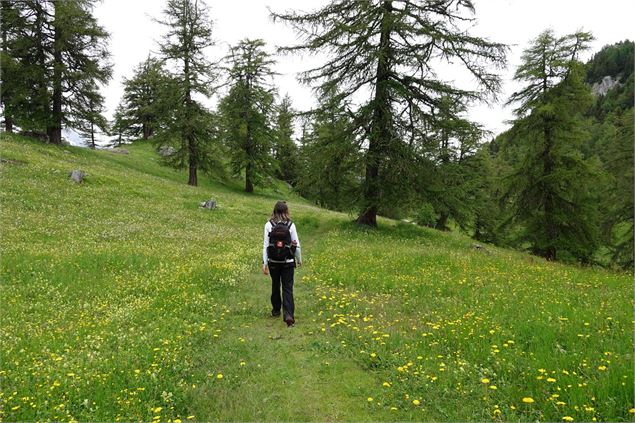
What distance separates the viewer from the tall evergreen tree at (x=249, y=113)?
4378cm

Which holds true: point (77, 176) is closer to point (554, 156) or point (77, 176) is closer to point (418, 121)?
point (418, 121)

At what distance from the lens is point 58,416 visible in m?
5.49

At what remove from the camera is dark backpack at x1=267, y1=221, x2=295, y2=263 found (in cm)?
Answer: 907

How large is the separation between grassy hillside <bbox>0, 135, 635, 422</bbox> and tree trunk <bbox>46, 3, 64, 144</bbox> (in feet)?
82.1

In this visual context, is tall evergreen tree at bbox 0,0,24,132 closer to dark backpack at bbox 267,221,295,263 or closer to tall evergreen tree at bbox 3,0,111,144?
tall evergreen tree at bbox 3,0,111,144

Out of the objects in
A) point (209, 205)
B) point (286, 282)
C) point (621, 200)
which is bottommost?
point (286, 282)

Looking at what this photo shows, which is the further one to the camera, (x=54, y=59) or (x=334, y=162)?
(x=54, y=59)

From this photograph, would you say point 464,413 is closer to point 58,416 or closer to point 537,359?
point 537,359

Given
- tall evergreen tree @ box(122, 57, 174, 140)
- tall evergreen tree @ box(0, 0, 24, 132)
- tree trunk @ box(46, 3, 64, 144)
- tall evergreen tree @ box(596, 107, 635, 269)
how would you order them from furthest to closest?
1. tall evergreen tree @ box(122, 57, 174, 140)
2. tree trunk @ box(46, 3, 64, 144)
3. tall evergreen tree @ box(0, 0, 24, 132)
4. tall evergreen tree @ box(596, 107, 635, 269)

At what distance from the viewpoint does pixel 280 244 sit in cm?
909

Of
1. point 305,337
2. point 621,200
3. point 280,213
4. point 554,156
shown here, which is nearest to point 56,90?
point 280,213

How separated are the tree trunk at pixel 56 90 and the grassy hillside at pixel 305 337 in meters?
25.0

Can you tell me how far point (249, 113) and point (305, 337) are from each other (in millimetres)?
39950

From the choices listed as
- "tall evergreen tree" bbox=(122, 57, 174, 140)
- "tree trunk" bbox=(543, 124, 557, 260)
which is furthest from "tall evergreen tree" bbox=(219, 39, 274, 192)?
"tree trunk" bbox=(543, 124, 557, 260)
